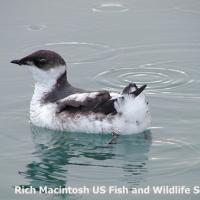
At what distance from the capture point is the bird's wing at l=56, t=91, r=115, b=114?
8.99 meters

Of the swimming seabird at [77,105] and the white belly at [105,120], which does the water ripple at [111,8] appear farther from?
the white belly at [105,120]

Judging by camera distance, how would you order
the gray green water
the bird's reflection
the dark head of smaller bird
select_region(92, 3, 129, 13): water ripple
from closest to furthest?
the bird's reflection, the gray green water, the dark head of smaller bird, select_region(92, 3, 129, 13): water ripple

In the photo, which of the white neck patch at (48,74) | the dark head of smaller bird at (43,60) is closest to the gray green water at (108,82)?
the white neck patch at (48,74)

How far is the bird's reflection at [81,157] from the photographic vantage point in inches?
313

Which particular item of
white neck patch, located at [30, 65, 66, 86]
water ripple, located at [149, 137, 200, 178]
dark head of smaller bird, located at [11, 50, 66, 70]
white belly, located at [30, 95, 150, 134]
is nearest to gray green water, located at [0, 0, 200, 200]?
water ripple, located at [149, 137, 200, 178]

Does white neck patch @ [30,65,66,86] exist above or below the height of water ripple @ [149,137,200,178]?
above

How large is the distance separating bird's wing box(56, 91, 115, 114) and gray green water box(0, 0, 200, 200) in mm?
372

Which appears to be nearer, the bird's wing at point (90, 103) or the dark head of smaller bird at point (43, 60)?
the bird's wing at point (90, 103)

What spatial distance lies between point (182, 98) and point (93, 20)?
3.90m

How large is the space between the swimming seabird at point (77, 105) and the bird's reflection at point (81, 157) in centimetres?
14

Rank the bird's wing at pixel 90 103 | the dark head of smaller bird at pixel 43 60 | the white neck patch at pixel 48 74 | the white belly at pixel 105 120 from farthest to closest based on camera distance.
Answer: the white neck patch at pixel 48 74 < the dark head of smaller bird at pixel 43 60 < the bird's wing at pixel 90 103 < the white belly at pixel 105 120

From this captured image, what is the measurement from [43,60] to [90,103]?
103 cm

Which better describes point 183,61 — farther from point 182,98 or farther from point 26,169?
point 26,169

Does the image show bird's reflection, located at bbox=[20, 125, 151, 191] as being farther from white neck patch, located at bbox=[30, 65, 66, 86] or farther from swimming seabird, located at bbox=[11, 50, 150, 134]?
white neck patch, located at bbox=[30, 65, 66, 86]
